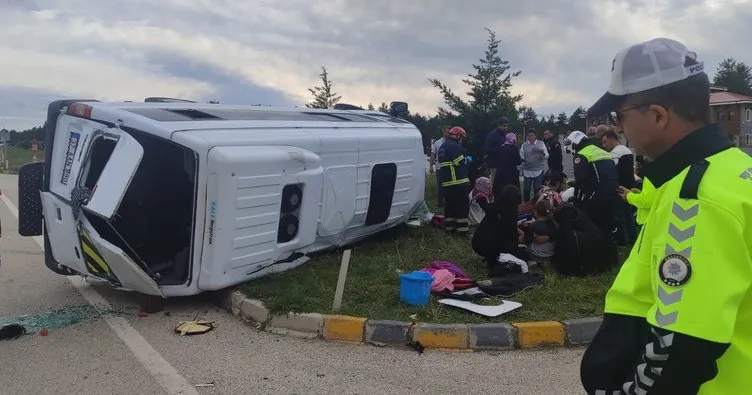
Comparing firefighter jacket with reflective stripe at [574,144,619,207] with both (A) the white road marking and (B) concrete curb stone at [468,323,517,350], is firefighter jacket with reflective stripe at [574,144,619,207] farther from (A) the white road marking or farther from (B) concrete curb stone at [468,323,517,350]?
(A) the white road marking

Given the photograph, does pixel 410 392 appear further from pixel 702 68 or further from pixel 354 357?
pixel 702 68

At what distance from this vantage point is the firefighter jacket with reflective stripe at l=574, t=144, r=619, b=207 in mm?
7680

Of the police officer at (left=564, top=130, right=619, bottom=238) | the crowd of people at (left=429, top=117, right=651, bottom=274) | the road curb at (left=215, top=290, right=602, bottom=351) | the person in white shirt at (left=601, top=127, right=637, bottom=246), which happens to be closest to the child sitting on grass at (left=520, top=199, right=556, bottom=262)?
the crowd of people at (left=429, top=117, right=651, bottom=274)

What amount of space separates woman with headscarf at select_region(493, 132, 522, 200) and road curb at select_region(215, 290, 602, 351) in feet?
19.9

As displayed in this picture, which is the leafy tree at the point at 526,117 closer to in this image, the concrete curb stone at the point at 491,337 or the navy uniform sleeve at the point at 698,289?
the concrete curb stone at the point at 491,337

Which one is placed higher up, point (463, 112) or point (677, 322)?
point (463, 112)

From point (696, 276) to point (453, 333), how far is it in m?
3.72

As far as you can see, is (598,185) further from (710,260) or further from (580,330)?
(710,260)

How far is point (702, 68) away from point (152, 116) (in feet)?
17.0

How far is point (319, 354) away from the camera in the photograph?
4719 mm

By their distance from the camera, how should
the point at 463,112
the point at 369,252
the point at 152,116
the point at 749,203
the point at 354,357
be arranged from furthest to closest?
the point at 463,112, the point at 369,252, the point at 152,116, the point at 354,357, the point at 749,203

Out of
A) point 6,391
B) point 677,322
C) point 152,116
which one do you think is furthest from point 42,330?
point 677,322

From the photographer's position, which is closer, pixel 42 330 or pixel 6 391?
pixel 6 391

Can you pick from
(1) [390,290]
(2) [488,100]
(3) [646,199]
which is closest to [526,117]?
(2) [488,100]
